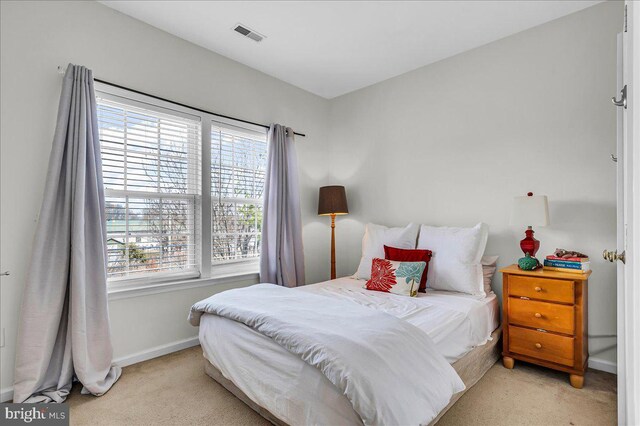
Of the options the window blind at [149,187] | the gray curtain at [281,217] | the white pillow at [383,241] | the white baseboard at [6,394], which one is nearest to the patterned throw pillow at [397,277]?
the white pillow at [383,241]

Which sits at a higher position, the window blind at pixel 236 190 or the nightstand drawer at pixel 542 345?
the window blind at pixel 236 190

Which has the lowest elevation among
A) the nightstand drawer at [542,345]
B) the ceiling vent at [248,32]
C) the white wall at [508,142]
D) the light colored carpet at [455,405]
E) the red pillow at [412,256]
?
the light colored carpet at [455,405]

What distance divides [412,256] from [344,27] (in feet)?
6.67

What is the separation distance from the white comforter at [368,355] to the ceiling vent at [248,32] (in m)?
2.26

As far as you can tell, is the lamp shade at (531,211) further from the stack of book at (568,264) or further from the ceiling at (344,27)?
the ceiling at (344,27)

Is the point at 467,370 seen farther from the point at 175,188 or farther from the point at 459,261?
the point at 175,188

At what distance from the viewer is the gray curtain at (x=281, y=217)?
11.1ft

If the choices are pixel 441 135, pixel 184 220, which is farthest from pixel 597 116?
pixel 184 220

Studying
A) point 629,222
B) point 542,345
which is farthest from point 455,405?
point 629,222

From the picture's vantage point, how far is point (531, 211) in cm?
244

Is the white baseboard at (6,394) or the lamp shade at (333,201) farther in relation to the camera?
the lamp shade at (333,201)

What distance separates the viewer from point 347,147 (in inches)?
161

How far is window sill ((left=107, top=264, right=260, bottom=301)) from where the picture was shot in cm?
255

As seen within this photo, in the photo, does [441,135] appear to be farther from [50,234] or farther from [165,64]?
[50,234]
